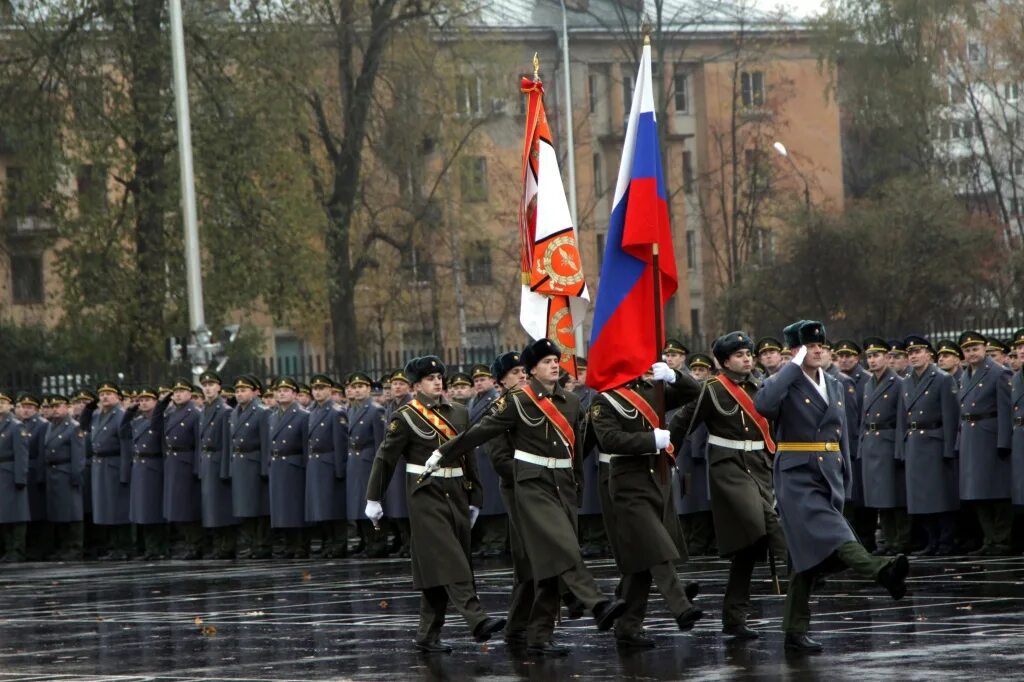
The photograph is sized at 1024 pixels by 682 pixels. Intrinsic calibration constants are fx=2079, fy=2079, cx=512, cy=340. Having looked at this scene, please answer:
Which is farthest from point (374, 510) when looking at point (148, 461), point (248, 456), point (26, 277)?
point (26, 277)

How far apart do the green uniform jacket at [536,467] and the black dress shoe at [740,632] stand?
1031mm

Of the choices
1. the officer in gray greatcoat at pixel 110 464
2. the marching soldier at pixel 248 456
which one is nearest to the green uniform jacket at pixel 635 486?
the marching soldier at pixel 248 456

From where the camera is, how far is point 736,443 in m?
13.4

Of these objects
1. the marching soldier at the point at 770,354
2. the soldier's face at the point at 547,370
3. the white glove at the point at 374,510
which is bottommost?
the white glove at the point at 374,510

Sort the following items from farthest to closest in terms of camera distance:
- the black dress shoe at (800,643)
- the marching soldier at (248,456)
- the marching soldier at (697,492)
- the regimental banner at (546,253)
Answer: the marching soldier at (248,456)
the marching soldier at (697,492)
the regimental banner at (546,253)
the black dress shoe at (800,643)

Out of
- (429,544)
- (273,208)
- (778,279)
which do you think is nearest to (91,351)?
(273,208)

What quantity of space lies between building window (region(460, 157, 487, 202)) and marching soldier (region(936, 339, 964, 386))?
2574 centimetres

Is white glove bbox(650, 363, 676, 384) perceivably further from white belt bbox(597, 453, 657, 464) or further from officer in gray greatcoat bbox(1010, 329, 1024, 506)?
officer in gray greatcoat bbox(1010, 329, 1024, 506)

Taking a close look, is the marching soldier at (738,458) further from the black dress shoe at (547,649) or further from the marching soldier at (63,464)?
the marching soldier at (63,464)

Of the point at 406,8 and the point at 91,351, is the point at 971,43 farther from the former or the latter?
the point at 91,351

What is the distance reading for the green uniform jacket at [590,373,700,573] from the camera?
41.2ft

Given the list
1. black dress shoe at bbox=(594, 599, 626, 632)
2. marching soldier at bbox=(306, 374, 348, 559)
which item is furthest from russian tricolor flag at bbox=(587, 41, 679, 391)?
marching soldier at bbox=(306, 374, 348, 559)

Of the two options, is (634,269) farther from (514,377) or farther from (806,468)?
(806,468)

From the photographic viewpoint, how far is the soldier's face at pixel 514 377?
45.5 ft
